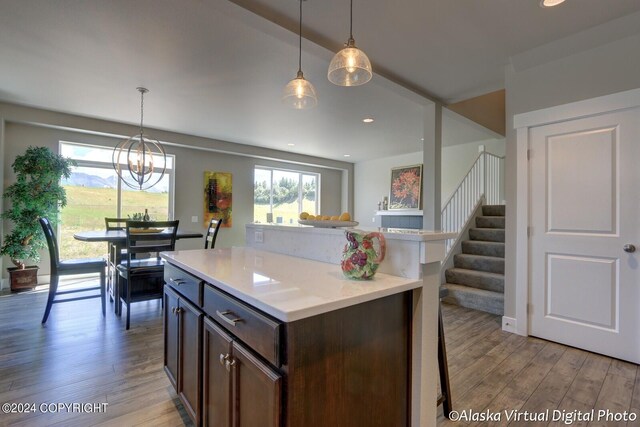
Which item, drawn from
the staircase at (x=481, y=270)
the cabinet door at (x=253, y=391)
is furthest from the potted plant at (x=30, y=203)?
the staircase at (x=481, y=270)

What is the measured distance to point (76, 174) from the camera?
489 centimetres

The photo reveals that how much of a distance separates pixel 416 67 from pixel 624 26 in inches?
60.1

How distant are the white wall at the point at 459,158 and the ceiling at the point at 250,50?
7.46ft

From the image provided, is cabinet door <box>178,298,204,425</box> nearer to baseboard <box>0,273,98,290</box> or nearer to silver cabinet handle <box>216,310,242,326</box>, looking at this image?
silver cabinet handle <box>216,310,242,326</box>

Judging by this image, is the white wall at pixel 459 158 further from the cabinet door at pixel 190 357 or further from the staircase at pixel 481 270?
the cabinet door at pixel 190 357

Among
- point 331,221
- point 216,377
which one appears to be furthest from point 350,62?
point 216,377

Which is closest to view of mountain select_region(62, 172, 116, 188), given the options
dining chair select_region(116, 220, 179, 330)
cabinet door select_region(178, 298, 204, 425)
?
dining chair select_region(116, 220, 179, 330)

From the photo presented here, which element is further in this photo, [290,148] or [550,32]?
[290,148]

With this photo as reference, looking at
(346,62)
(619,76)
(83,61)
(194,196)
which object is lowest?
(194,196)

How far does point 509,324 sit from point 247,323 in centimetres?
291

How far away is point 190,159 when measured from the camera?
596 centimetres

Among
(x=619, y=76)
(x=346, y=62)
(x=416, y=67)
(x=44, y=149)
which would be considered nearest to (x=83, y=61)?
(x=44, y=149)

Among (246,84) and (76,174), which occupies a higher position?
(246,84)

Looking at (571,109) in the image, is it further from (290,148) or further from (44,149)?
(44,149)
